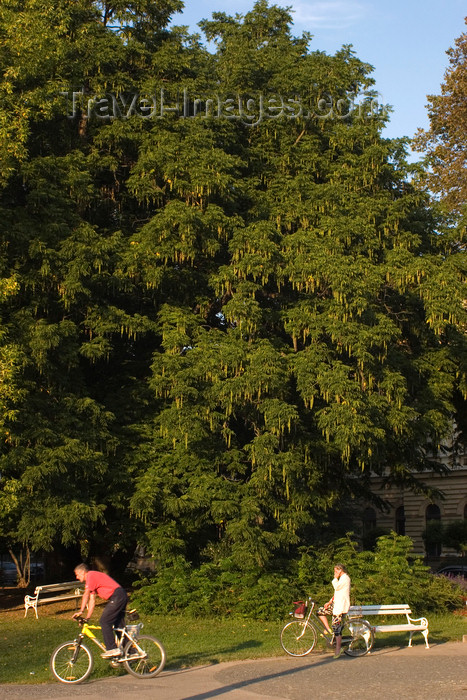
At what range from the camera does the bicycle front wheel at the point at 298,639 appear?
577 inches

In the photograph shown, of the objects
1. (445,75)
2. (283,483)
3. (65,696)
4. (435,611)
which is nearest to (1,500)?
(283,483)

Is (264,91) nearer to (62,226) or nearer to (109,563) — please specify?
(62,226)

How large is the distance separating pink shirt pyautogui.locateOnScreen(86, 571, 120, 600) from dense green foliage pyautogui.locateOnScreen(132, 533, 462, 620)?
7968mm

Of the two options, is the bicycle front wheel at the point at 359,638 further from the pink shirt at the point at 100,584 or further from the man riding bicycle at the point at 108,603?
the pink shirt at the point at 100,584

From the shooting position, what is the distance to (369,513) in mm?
60312

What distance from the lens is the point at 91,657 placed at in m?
12.2

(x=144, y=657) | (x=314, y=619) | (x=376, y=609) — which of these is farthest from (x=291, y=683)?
(x=376, y=609)

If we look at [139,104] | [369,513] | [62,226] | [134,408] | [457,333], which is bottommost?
[369,513]

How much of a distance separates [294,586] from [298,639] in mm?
6200

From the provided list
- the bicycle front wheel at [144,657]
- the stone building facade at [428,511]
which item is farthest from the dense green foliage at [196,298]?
the stone building facade at [428,511]

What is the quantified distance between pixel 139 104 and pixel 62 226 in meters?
5.19

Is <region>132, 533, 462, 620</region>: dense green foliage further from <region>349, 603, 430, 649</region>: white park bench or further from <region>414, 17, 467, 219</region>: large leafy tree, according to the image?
<region>414, 17, 467, 219</region>: large leafy tree

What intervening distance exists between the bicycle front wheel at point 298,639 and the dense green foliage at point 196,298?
5.37 meters

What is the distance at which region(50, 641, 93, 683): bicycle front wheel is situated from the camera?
12086 millimetres
